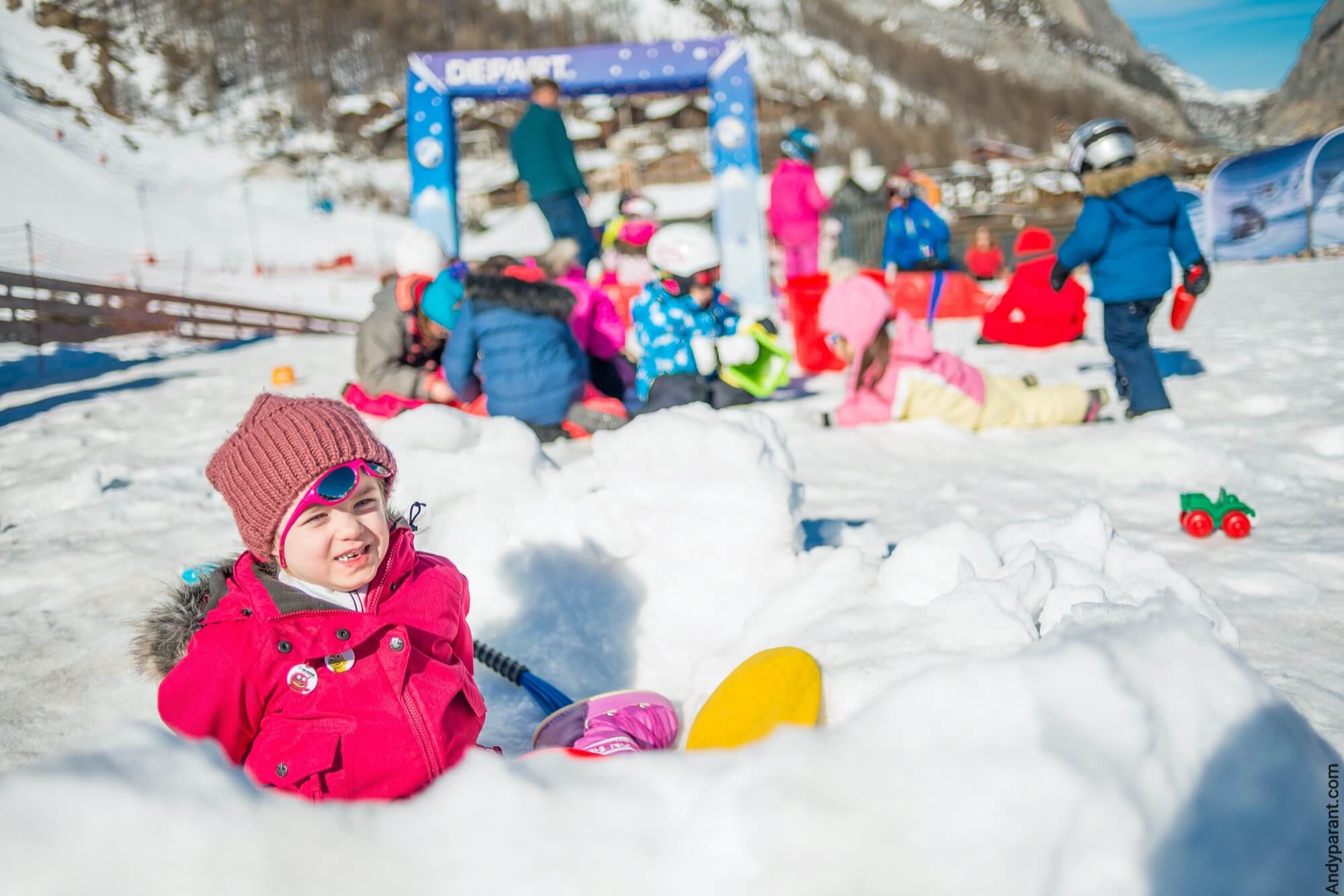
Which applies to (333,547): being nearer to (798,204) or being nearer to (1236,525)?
(1236,525)

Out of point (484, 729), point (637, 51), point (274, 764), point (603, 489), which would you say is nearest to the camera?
point (274, 764)

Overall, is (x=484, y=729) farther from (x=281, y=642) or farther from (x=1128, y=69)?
(x=1128, y=69)

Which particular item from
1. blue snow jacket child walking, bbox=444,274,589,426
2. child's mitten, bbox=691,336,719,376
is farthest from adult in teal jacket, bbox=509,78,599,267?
blue snow jacket child walking, bbox=444,274,589,426

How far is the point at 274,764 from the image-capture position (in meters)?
1.18

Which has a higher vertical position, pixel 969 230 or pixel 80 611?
pixel 969 230

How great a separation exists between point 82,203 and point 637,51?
22.2 feet

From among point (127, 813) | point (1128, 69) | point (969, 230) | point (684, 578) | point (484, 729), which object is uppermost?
point (1128, 69)

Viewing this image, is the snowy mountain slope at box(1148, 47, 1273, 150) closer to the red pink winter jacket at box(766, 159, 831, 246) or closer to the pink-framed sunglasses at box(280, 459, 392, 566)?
the red pink winter jacket at box(766, 159, 831, 246)

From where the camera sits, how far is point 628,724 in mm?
1452

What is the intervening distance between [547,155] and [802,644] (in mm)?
5437

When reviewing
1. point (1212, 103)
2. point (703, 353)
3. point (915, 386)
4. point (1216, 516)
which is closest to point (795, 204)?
point (703, 353)

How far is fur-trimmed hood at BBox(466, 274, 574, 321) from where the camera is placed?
375cm

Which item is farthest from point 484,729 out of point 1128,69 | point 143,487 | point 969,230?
point 1128,69

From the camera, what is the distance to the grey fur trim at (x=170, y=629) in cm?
131
